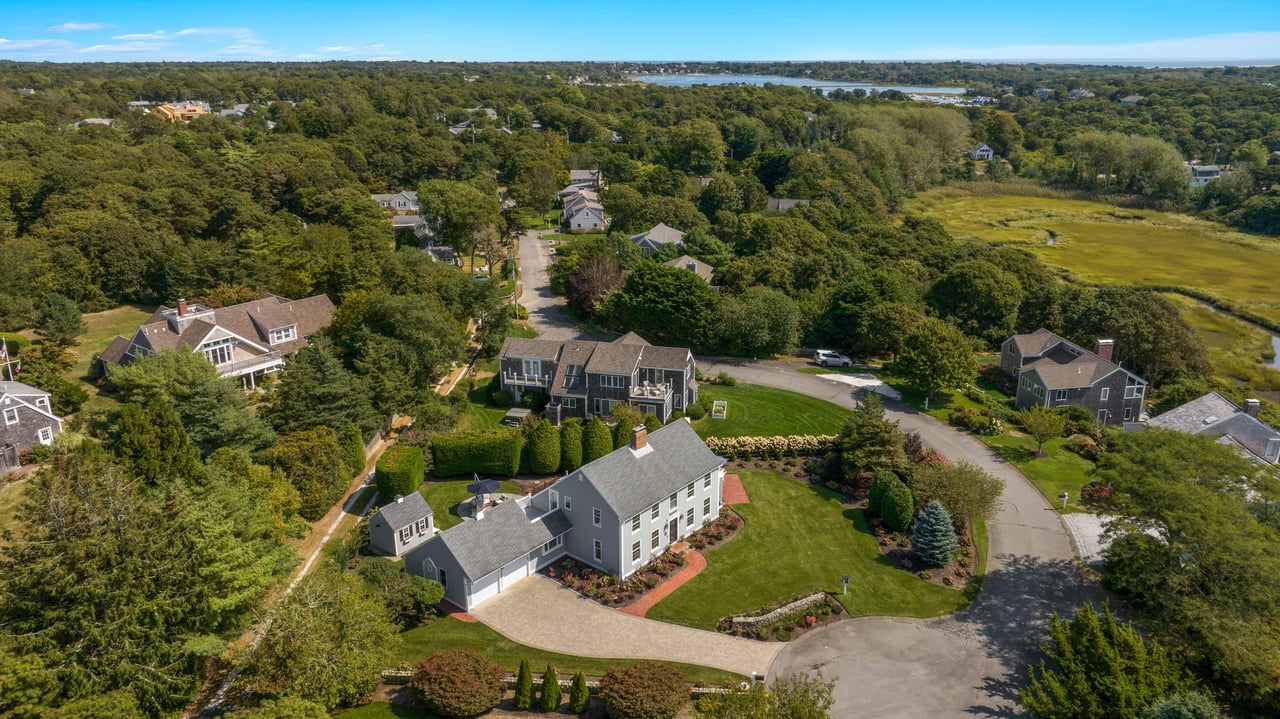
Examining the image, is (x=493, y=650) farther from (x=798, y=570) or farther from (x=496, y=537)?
(x=798, y=570)

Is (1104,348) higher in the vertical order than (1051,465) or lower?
higher

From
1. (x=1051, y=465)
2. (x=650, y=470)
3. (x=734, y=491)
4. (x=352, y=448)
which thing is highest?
(x=650, y=470)

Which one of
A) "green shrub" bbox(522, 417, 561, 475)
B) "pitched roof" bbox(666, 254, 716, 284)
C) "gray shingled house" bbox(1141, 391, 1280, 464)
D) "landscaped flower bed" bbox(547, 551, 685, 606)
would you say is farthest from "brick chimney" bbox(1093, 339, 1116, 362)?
"green shrub" bbox(522, 417, 561, 475)

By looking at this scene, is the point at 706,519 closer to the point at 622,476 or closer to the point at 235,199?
the point at 622,476

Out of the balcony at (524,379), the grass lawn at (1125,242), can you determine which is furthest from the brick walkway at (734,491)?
the grass lawn at (1125,242)

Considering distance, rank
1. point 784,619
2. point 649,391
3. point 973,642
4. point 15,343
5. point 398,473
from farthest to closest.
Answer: point 15,343
point 649,391
point 398,473
point 784,619
point 973,642

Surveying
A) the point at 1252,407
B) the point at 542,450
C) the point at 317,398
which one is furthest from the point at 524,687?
the point at 1252,407

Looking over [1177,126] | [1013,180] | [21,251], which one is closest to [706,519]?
[21,251]

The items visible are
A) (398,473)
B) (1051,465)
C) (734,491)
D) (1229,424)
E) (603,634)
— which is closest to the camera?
(603,634)
